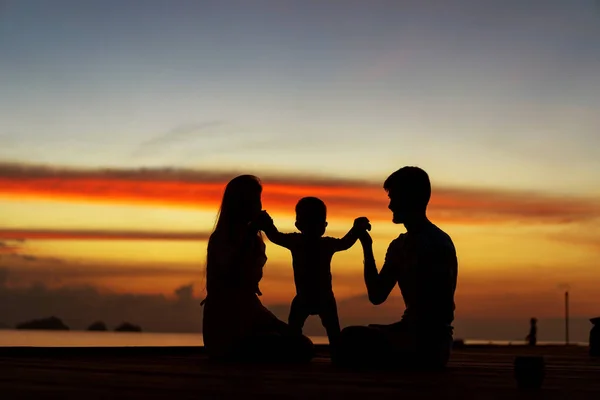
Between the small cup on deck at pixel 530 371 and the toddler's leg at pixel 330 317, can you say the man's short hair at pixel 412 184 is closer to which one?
the small cup on deck at pixel 530 371

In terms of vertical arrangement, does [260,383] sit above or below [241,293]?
below

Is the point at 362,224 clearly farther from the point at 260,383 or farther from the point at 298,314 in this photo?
the point at 260,383

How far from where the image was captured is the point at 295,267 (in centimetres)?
977

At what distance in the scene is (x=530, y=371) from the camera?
5.35m

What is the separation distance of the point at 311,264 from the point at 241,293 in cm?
160

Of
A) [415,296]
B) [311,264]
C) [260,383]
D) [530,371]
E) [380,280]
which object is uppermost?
[311,264]

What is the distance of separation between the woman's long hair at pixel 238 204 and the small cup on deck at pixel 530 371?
3.33 m

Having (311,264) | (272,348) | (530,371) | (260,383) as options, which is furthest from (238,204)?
(530,371)

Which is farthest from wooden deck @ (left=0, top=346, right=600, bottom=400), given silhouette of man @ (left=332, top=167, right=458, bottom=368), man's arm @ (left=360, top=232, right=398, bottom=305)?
man's arm @ (left=360, top=232, right=398, bottom=305)

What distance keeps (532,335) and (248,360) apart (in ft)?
84.3

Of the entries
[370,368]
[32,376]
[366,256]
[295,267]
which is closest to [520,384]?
[370,368]

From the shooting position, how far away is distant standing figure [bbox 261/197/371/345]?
9.66 metres

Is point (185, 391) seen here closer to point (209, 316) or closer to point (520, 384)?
point (520, 384)

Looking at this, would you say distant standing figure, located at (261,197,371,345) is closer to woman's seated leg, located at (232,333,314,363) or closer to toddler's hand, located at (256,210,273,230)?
toddler's hand, located at (256,210,273,230)
